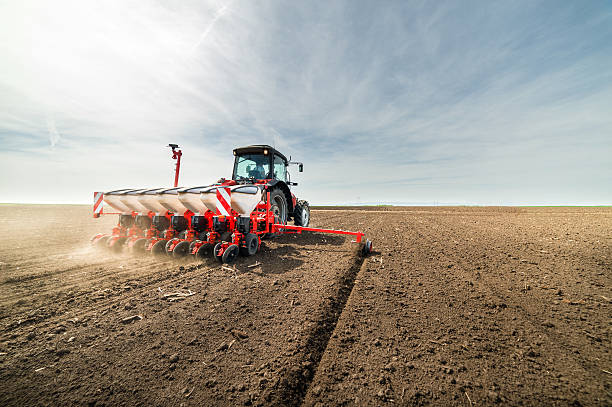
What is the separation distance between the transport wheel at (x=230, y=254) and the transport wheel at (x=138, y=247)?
2.47 metres

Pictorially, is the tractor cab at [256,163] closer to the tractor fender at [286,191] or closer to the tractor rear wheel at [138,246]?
the tractor fender at [286,191]

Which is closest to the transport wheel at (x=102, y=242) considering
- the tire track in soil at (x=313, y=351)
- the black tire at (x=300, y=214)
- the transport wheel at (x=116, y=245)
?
the transport wheel at (x=116, y=245)

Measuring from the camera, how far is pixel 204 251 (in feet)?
16.5

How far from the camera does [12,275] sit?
3.95 metres

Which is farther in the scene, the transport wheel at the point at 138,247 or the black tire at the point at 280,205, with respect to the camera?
the black tire at the point at 280,205

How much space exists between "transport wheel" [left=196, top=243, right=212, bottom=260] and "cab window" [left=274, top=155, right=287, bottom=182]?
363 cm

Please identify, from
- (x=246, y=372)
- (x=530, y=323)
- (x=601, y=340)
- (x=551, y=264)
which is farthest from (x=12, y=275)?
(x=551, y=264)

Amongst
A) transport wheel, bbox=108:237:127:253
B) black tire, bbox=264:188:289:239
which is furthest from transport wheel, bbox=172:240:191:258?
black tire, bbox=264:188:289:239

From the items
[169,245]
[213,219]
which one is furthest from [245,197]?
[169,245]

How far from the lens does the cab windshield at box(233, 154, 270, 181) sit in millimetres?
7801

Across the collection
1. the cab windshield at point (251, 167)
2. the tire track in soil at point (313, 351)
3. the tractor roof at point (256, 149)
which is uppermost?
the tractor roof at point (256, 149)

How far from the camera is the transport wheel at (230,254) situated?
455cm

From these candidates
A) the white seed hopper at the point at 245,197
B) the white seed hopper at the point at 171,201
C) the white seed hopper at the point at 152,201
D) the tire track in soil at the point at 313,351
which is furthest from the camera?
the white seed hopper at the point at 152,201

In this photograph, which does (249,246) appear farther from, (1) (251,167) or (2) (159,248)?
(1) (251,167)
